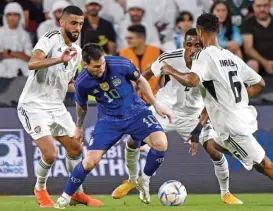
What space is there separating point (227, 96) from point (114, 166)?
411 centimetres

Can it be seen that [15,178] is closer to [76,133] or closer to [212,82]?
[76,133]

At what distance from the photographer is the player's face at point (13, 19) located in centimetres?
1481

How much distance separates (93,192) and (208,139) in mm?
2764

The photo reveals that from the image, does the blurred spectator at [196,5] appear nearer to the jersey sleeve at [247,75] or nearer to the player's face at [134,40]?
the player's face at [134,40]

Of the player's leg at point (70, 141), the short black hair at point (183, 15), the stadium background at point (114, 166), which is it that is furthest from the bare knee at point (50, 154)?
the short black hair at point (183, 15)

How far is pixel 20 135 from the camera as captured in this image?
13836mm

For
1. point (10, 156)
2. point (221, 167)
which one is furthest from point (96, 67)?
point (10, 156)

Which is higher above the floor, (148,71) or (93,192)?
(148,71)

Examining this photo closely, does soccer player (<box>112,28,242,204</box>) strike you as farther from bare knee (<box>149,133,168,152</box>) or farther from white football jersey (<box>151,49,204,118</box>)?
bare knee (<box>149,133,168,152</box>)

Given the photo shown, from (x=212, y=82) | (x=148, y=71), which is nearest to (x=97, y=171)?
(x=148, y=71)

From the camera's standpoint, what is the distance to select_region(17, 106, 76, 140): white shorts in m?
10.9

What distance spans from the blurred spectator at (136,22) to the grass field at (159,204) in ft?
9.01

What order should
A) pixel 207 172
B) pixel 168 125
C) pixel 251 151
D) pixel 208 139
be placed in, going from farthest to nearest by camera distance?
pixel 207 172 < pixel 168 125 < pixel 208 139 < pixel 251 151

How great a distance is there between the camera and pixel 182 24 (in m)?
14.7
